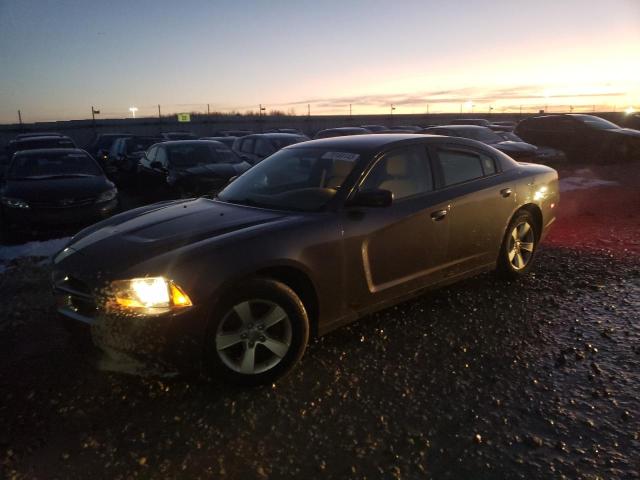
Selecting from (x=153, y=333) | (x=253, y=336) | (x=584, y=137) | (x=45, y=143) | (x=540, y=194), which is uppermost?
(x=45, y=143)

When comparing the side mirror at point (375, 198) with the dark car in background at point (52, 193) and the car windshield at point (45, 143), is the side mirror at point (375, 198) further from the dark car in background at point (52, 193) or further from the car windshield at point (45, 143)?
the car windshield at point (45, 143)

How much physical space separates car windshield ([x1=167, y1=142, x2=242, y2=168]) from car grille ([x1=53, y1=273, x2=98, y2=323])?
7084 millimetres

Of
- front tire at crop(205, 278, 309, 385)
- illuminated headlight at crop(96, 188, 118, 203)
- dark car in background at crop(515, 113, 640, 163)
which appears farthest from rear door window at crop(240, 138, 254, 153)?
front tire at crop(205, 278, 309, 385)

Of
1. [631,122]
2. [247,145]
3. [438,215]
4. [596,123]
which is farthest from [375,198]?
[631,122]

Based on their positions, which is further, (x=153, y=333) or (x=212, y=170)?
(x=212, y=170)

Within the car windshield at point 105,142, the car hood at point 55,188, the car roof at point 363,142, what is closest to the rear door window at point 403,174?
the car roof at point 363,142

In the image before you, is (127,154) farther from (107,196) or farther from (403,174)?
(403,174)

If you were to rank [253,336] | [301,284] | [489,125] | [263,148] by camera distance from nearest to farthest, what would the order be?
1. [253,336]
2. [301,284]
3. [263,148]
4. [489,125]

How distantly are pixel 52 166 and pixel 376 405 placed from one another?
8195 millimetres

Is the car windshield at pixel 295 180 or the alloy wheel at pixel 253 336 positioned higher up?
the car windshield at pixel 295 180

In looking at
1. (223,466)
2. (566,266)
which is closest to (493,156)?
(566,266)

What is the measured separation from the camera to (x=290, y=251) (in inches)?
121

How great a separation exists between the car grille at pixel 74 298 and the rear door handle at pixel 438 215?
2.54 meters

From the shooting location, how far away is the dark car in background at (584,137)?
1502 centimetres
